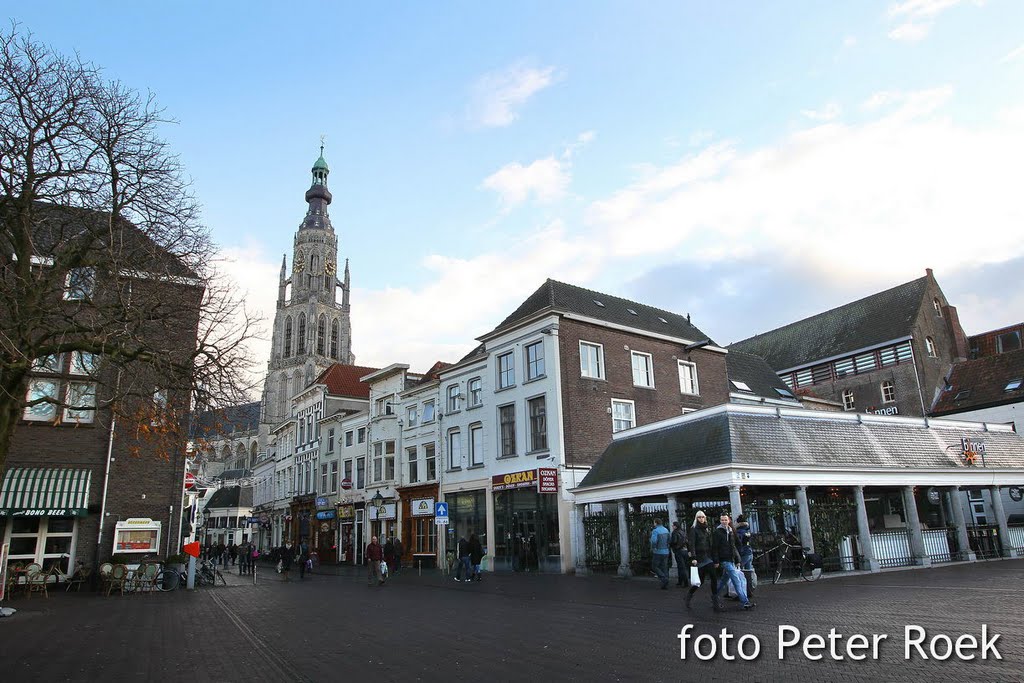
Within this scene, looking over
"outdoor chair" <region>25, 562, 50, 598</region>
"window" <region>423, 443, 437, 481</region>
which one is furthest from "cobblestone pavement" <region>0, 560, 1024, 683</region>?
"window" <region>423, 443, 437, 481</region>

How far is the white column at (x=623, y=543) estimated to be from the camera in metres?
23.4

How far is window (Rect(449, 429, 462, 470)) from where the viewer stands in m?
35.3

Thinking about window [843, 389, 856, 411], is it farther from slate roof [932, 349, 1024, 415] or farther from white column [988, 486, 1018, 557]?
white column [988, 486, 1018, 557]

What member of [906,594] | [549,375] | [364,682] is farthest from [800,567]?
[364,682]

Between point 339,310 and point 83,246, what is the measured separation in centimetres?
10299

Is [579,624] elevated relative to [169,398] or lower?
lower

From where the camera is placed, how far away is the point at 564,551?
27938mm

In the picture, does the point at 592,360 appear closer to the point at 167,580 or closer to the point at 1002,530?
the point at 1002,530

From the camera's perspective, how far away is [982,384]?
42.5m

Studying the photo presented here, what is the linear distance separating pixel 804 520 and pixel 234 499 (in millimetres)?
84879

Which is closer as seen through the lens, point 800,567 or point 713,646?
point 713,646

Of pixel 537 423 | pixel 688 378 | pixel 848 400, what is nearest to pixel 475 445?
pixel 537 423

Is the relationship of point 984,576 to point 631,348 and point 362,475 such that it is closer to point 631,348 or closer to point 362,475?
point 631,348

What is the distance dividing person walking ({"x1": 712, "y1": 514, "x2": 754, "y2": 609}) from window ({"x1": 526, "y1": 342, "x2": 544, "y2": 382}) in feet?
59.5
